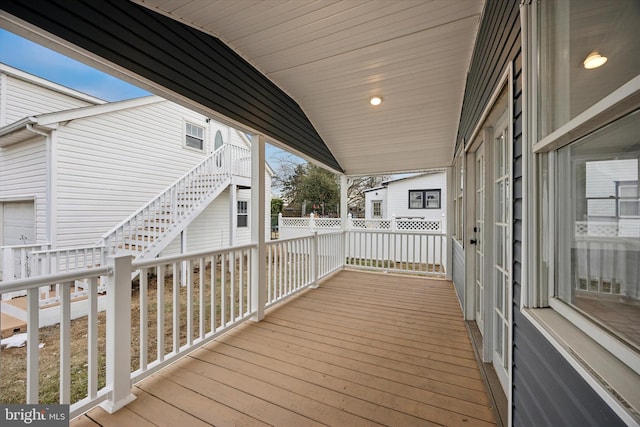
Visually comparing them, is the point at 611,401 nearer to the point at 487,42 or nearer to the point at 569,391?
the point at 569,391

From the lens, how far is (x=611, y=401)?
0.55m

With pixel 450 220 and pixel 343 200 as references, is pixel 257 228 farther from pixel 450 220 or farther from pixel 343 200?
pixel 450 220

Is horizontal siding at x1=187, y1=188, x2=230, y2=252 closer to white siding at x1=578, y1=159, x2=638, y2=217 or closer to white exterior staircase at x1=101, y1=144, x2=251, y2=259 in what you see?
white exterior staircase at x1=101, y1=144, x2=251, y2=259

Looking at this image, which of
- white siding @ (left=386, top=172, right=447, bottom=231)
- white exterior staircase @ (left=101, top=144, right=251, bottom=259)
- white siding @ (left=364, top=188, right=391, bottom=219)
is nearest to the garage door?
white exterior staircase @ (left=101, top=144, right=251, bottom=259)

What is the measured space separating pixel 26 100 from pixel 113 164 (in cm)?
208

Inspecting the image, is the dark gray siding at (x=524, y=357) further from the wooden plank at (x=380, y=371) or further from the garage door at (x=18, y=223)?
the garage door at (x=18, y=223)

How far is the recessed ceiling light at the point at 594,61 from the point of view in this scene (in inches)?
27.3

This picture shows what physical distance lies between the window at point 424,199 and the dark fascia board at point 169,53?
7.55 meters

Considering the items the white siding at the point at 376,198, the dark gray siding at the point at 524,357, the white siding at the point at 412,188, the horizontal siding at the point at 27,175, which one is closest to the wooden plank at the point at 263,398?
the dark gray siding at the point at 524,357

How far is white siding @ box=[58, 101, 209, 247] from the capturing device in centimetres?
487

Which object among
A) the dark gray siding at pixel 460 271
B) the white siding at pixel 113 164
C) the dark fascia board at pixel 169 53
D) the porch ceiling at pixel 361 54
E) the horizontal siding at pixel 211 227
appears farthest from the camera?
the horizontal siding at pixel 211 227

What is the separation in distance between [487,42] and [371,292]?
10.8 ft

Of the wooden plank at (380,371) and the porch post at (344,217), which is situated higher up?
the porch post at (344,217)

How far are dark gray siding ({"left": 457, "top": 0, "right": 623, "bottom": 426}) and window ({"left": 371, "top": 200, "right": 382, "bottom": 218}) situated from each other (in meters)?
9.90
